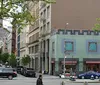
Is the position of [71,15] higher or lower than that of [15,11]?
higher

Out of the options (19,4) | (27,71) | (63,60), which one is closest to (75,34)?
(63,60)

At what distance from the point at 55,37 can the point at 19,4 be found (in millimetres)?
54120

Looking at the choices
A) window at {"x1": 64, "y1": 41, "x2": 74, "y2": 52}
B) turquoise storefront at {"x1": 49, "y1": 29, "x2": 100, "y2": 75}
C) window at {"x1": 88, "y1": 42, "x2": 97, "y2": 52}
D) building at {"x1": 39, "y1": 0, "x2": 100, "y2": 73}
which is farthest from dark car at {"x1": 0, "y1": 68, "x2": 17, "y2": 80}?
Result: building at {"x1": 39, "y1": 0, "x2": 100, "y2": 73}

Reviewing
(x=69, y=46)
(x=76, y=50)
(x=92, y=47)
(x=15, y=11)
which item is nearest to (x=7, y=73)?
(x=69, y=46)

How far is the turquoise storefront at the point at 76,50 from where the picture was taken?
64312 millimetres

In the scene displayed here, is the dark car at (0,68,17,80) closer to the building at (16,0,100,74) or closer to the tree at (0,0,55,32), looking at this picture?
the building at (16,0,100,74)

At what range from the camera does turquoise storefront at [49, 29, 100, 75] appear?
6431cm

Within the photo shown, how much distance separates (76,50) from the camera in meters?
64.7

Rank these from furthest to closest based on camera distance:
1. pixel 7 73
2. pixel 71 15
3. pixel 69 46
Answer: pixel 71 15
pixel 69 46
pixel 7 73

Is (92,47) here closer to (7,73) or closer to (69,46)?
(69,46)

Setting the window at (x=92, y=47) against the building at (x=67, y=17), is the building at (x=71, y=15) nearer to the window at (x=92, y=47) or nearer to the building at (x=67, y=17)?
the building at (x=67, y=17)

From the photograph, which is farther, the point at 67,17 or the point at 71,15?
the point at 71,15

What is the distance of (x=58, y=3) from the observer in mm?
69625

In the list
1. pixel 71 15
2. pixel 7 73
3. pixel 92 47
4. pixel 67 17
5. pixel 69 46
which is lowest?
pixel 7 73
